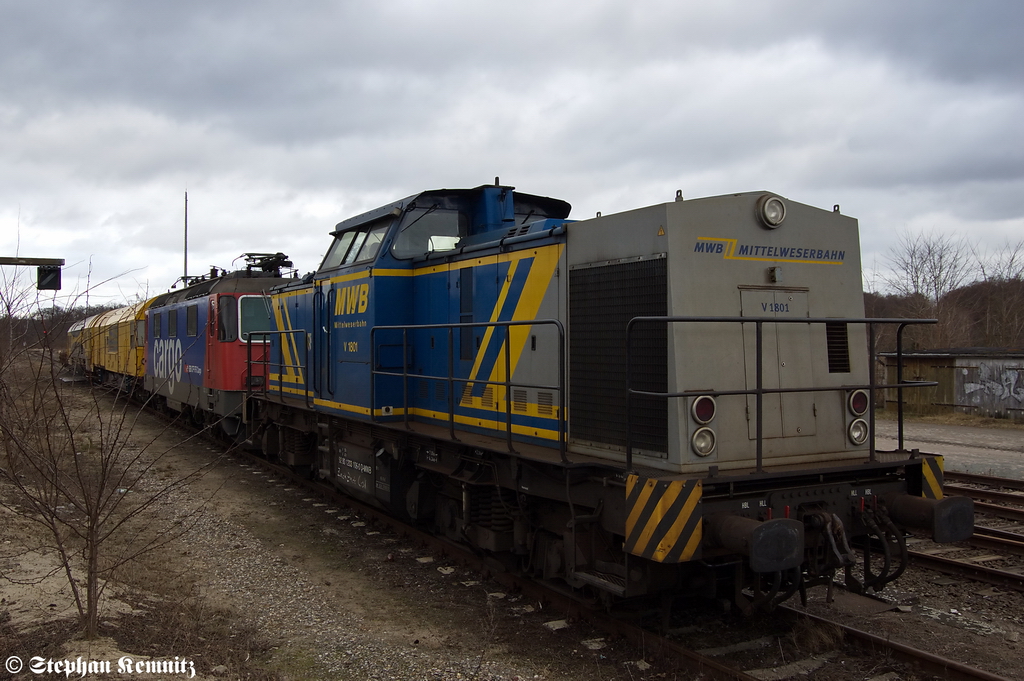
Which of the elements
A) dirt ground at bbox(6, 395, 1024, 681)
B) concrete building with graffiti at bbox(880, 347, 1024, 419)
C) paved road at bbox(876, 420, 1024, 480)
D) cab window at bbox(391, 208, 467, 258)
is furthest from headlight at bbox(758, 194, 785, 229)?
concrete building with graffiti at bbox(880, 347, 1024, 419)

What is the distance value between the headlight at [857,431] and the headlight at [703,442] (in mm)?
1322

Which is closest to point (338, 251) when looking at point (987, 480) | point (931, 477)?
point (931, 477)

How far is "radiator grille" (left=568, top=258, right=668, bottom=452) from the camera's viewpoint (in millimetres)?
4988

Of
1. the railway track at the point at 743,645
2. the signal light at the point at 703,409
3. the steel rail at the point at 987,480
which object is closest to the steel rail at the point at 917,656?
the railway track at the point at 743,645

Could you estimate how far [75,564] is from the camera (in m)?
6.44

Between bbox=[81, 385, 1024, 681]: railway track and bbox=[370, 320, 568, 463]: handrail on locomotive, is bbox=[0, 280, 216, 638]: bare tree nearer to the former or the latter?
bbox=[370, 320, 568, 463]: handrail on locomotive

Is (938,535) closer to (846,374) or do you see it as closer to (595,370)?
(846,374)

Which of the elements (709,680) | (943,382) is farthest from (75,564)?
(943,382)

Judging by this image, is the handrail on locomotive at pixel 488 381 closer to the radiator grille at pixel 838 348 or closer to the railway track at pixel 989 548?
the radiator grille at pixel 838 348

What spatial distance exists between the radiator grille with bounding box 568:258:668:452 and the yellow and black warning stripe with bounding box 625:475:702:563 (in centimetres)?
51

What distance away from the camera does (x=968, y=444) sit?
51.4 feet

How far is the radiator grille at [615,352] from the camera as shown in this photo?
16.4 feet

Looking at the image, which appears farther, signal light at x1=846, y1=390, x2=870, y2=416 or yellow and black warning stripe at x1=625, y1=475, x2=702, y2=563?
signal light at x1=846, y1=390, x2=870, y2=416

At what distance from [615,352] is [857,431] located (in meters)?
1.96
